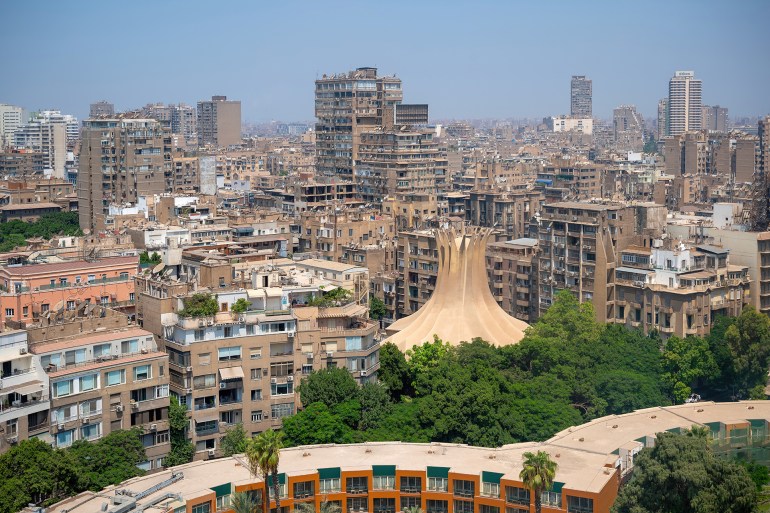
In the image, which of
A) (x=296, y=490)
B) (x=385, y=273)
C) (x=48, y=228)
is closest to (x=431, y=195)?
(x=385, y=273)

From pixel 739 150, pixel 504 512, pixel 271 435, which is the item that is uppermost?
pixel 739 150

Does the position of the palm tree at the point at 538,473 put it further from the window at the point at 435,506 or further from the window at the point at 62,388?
the window at the point at 62,388

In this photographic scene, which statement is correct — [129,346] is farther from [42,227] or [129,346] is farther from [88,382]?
[42,227]

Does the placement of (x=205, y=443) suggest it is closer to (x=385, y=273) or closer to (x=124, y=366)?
(x=124, y=366)

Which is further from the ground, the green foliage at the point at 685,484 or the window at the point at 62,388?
the window at the point at 62,388

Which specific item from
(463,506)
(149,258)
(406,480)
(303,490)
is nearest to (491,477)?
(463,506)

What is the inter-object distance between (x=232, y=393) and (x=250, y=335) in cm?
227

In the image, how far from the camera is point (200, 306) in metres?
44.8

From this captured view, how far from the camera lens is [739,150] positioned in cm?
13325

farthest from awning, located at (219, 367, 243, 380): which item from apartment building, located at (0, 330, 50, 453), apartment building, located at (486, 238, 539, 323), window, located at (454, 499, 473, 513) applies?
apartment building, located at (486, 238, 539, 323)

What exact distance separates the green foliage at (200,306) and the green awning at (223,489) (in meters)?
10.0

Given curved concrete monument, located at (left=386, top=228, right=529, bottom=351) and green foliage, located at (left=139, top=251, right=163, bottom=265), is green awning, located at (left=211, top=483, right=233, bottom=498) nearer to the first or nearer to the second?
curved concrete monument, located at (left=386, top=228, right=529, bottom=351)

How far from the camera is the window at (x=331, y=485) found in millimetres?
37219

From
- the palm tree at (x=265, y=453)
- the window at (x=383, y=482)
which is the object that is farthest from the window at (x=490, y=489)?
the palm tree at (x=265, y=453)
